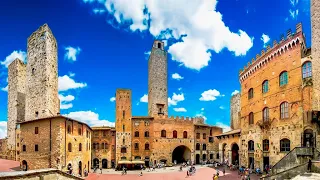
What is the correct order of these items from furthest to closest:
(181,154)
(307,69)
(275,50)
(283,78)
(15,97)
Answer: (181,154), (15,97), (275,50), (283,78), (307,69)

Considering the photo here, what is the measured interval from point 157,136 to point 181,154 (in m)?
9.67

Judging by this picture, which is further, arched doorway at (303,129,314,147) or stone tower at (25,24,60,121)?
stone tower at (25,24,60,121)

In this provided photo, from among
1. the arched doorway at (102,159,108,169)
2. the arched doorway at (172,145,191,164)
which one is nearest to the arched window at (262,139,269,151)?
the arched doorway at (172,145,191,164)

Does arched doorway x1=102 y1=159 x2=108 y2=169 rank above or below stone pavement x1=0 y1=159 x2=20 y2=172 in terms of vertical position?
below

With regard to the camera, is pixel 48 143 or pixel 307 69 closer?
pixel 307 69

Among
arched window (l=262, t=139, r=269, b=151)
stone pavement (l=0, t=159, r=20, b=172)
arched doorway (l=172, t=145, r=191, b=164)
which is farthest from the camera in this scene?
arched doorway (l=172, t=145, r=191, b=164)

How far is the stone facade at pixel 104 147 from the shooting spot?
47.1 m

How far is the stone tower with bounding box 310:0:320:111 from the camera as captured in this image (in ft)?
Result: 79.6

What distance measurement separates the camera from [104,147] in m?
47.7

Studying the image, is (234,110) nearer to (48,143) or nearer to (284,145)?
(284,145)

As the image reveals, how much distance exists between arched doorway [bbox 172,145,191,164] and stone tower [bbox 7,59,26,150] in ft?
101

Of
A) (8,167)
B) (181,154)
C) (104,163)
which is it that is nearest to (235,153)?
(181,154)

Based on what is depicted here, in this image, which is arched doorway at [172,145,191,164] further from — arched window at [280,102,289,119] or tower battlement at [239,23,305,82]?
arched window at [280,102,289,119]

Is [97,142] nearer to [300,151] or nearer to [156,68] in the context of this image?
[156,68]
